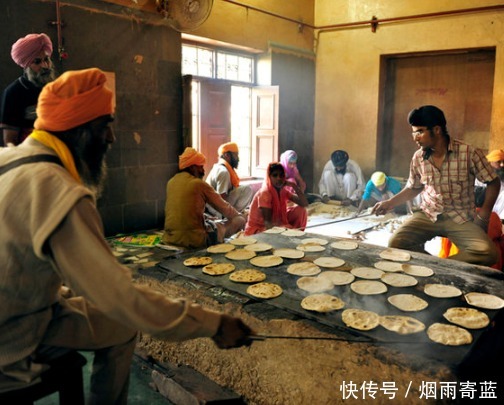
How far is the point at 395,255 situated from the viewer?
10.7ft

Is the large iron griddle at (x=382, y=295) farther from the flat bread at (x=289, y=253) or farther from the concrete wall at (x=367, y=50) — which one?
the concrete wall at (x=367, y=50)

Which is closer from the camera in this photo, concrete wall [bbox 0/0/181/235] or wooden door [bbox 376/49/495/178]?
concrete wall [bbox 0/0/181/235]

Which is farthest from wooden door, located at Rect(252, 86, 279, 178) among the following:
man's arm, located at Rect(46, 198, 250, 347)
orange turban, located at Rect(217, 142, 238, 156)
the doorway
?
man's arm, located at Rect(46, 198, 250, 347)

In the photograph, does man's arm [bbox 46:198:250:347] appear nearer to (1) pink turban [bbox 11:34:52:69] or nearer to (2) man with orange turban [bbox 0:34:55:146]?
(2) man with orange turban [bbox 0:34:55:146]

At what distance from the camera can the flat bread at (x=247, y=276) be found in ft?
9.05

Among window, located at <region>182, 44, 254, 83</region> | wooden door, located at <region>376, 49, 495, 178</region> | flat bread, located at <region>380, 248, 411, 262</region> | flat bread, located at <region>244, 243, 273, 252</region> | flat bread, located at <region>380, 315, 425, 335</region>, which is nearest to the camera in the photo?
flat bread, located at <region>380, 315, 425, 335</region>

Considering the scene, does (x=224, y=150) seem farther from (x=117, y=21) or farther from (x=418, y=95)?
(x=418, y=95)

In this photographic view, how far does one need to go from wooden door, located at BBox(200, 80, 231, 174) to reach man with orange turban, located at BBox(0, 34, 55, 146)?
3.64 meters

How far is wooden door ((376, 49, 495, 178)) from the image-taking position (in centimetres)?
791

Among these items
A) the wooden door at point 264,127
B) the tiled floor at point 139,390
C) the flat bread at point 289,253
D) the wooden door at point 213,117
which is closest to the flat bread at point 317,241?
the flat bread at point 289,253

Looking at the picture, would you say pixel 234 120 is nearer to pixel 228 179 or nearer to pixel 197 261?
pixel 228 179

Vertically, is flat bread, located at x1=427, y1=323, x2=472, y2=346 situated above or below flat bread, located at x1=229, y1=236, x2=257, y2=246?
below

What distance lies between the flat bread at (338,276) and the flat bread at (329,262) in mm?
129

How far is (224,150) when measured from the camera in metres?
6.45
